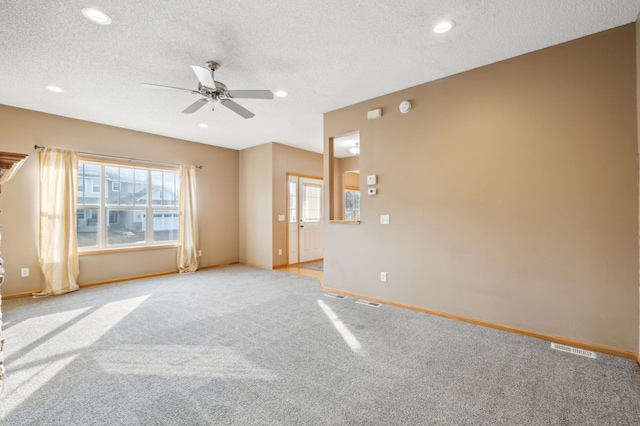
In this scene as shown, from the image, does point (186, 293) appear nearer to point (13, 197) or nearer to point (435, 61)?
point (13, 197)

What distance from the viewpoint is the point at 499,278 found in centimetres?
303

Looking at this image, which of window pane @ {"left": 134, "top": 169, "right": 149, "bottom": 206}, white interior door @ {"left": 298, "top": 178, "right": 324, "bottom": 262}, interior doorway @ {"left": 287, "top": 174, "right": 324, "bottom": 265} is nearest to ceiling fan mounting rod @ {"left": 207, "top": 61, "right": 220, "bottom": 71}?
window pane @ {"left": 134, "top": 169, "right": 149, "bottom": 206}

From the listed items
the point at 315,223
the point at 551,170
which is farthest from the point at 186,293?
the point at 551,170

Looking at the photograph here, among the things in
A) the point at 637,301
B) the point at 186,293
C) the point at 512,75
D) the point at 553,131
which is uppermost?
the point at 512,75

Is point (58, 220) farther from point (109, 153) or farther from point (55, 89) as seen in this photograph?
point (55, 89)

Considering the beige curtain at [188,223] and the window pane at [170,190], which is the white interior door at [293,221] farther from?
the window pane at [170,190]

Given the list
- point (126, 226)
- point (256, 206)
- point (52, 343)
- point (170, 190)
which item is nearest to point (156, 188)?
point (170, 190)

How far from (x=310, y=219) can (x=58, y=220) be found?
4.67m

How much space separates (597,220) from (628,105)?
0.97 meters

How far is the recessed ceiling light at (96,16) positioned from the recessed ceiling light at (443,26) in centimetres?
265

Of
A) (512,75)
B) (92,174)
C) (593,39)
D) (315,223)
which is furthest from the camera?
(315,223)

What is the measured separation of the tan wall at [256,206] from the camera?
637 centimetres

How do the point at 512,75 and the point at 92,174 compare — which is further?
the point at 92,174

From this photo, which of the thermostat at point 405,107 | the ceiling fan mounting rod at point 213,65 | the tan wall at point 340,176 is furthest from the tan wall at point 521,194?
the tan wall at point 340,176
